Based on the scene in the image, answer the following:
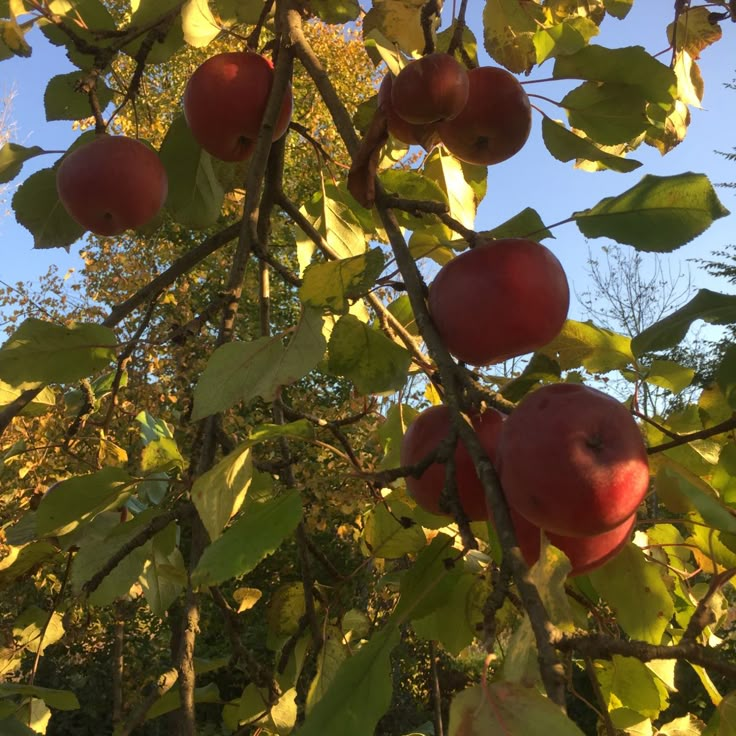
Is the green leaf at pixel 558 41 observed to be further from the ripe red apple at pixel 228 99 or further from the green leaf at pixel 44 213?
the green leaf at pixel 44 213

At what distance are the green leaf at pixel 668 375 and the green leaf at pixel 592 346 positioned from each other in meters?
0.06

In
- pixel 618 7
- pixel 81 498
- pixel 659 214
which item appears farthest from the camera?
pixel 618 7

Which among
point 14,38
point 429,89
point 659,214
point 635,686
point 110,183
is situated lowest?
point 635,686

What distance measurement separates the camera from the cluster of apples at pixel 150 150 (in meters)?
0.75

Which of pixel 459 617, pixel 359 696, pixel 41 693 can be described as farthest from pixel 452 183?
pixel 41 693

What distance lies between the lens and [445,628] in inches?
27.4

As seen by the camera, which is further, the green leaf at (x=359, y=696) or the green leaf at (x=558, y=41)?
the green leaf at (x=558, y=41)

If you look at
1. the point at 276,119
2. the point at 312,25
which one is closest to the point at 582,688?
the point at 276,119

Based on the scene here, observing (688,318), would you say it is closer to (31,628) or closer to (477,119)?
(477,119)

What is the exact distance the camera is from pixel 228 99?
77cm

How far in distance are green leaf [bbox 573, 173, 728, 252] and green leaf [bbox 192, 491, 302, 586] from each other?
0.95 ft

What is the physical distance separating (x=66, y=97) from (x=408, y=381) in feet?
1.85

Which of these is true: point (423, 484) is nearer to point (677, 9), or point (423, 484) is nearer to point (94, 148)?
point (94, 148)

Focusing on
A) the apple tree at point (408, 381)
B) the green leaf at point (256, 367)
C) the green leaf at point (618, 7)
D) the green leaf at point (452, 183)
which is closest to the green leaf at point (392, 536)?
the apple tree at point (408, 381)
